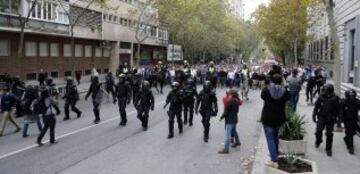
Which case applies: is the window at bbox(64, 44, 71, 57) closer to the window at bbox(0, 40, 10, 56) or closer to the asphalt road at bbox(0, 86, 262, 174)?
the window at bbox(0, 40, 10, 56)

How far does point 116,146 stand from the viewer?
43.3ft

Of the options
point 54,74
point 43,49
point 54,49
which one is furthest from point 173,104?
point 54,74

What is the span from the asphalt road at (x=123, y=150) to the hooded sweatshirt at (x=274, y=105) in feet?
4.64

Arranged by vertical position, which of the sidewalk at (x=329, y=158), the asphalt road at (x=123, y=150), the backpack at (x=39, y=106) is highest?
the backpack at (x=39, y=106)

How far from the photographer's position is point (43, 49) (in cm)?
4050

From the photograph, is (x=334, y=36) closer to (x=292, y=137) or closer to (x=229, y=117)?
(x=229, y=117)

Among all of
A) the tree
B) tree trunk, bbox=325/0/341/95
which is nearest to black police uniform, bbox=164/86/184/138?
tree trunk, bbox=325/0/341/95

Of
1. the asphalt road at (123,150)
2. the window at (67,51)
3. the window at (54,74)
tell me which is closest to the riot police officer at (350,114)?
the asphalt road at (123,150)

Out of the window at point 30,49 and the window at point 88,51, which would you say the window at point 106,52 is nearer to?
the window at point 88,51

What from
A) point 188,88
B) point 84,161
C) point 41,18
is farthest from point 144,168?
point 41,18

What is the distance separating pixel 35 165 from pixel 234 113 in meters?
4.57

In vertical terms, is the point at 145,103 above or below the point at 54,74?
below

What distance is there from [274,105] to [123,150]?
4.49m

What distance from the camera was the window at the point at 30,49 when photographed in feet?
125
